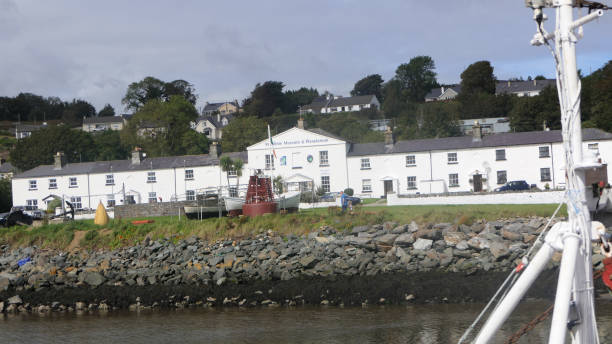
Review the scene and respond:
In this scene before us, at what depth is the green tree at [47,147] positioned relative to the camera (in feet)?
293

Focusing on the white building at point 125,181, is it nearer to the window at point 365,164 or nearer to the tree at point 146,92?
the window at point 365,164

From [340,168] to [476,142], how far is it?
12.4 metres

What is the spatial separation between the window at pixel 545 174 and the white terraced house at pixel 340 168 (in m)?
0.08

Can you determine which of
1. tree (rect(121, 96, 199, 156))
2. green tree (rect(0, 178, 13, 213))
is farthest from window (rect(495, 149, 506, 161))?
tree (rect(121, 96, 199, 156))

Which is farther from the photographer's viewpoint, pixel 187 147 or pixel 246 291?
pixel 187 147

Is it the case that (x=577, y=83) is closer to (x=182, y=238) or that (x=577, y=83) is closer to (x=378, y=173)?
(x=182, y=238)

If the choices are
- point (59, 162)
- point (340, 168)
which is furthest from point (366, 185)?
point (59, 162)

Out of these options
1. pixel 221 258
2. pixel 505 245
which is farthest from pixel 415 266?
pixel 221 258

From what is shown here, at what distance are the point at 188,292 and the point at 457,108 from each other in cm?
8566

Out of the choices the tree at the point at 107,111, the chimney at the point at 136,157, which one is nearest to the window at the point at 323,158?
the chimney at the point at 136,157

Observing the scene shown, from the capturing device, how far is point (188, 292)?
25.5m

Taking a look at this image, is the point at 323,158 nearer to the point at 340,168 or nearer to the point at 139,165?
the point at 340,168

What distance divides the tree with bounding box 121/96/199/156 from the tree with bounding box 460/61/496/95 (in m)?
50.9

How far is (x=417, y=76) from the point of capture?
132500mm
